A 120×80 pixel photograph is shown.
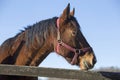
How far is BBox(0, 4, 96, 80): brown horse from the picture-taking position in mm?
6355

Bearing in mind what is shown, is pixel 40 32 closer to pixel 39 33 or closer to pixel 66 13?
pixel 39 33

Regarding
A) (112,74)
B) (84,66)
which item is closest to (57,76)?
(84,66)

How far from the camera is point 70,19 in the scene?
6.65 m

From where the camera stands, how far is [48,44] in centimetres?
650

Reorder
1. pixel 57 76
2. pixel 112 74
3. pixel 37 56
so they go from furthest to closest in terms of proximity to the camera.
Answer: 1. pixel 37 56
2. pixel 112 74
3. pixel 57 76

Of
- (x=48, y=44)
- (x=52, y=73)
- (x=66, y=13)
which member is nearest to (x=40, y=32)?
(x=48, y=44)

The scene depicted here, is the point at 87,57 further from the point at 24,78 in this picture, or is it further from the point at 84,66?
the point at 24,78

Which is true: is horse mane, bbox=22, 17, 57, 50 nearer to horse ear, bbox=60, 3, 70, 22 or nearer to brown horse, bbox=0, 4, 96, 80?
brown horse, bbox=0, 4, 96, 80

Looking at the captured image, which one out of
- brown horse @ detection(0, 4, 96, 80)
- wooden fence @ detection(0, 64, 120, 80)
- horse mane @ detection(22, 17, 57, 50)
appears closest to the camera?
wooden fence @ detection(0, 64, 120, 80)

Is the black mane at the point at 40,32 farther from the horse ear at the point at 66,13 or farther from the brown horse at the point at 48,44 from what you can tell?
the horse ear at the point at 66,13

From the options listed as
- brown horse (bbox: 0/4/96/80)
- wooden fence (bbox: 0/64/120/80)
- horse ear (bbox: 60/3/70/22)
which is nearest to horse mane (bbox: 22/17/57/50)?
brown horse (bbox: 0/4/96/80)

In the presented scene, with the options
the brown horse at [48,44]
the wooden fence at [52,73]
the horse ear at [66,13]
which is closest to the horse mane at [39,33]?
the brown horse at [48,44]

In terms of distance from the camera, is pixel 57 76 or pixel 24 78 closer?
pixel 57 76

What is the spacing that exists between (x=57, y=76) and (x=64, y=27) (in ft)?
4.12
